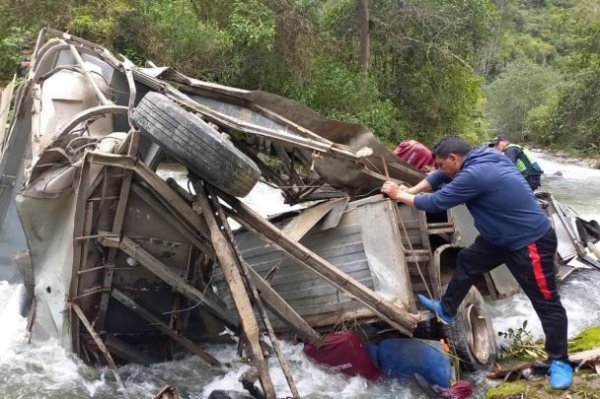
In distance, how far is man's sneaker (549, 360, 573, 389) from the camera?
384 centimetres

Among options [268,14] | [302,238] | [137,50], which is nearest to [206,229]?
[302,238]

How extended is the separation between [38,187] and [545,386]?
3762 millimetres

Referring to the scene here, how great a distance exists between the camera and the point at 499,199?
154 inches

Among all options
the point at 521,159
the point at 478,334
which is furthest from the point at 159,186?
the point at 521,159

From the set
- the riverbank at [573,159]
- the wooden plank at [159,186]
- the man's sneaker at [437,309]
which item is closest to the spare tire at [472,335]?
the man's sneaker at [437,309]

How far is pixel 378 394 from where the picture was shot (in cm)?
464

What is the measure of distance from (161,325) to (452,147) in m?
2.67

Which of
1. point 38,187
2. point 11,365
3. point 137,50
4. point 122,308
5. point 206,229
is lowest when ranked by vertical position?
point 11,365

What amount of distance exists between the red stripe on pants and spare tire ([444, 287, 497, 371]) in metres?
0.96

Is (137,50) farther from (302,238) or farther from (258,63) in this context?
(302,238)

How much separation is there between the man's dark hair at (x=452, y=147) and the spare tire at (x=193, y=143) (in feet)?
4.35

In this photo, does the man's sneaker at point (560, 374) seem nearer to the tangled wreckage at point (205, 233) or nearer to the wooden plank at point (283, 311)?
the tangled wreckage at point (205, 233)

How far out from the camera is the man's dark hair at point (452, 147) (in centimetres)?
412

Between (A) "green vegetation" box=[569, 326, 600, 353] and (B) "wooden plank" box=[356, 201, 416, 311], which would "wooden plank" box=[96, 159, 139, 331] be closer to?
(B) "wooden plank" box=[356, 201, 416, 311]
